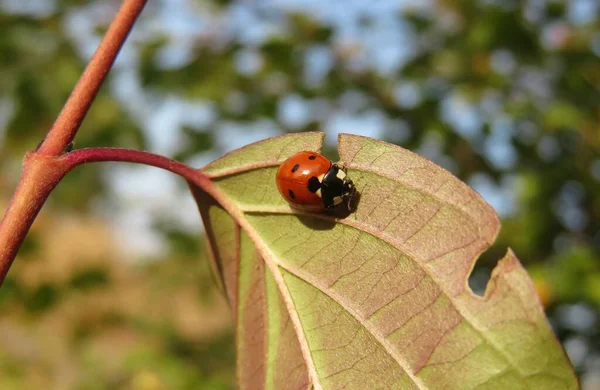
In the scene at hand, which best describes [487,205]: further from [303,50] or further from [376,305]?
[303,50]

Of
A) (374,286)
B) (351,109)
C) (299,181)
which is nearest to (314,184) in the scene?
(299,181)

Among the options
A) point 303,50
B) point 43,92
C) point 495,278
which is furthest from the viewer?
Result: point 303,50

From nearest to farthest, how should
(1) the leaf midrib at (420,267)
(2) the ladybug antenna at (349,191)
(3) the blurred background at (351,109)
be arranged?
(1) the leaf midrib at (420,267) → (2) the ladybug antenna at (349,191) → (3) the blurred background at (351,109)

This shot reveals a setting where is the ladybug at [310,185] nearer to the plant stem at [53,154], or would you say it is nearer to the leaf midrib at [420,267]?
the leaf midrib at [420,267]

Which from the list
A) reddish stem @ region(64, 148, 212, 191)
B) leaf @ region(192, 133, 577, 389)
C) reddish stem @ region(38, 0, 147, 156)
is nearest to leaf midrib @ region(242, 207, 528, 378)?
leaf @ region(192, 133, 577, 389)

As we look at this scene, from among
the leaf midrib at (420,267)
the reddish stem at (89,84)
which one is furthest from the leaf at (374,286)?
the reddish stem at (89,84)

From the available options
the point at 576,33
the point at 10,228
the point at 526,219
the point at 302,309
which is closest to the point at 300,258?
the point at 302,309

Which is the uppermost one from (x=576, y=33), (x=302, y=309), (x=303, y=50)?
(x=303, y=50)

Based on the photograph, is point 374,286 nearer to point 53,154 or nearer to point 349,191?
point 349,191
